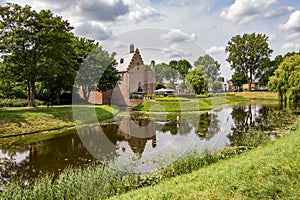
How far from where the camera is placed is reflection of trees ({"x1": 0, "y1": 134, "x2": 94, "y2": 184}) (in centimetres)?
876

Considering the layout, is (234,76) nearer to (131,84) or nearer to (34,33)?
(131,84)

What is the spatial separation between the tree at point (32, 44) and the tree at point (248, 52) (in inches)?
1800

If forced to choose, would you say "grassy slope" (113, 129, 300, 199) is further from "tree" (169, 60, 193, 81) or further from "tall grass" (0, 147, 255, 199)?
"tree" (169, 60, 193, 81)

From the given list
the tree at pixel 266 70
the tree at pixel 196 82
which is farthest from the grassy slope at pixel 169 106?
the tree at pixel 266 70

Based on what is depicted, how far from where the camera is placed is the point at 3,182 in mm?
7727

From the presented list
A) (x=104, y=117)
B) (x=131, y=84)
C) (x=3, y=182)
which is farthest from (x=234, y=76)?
(x=3, y=182)

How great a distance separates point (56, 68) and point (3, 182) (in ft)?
47.7

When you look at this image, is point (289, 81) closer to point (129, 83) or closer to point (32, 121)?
point (129, 83)

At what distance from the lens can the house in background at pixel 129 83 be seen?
37938mm

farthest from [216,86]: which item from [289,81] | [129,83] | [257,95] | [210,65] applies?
[289,81]

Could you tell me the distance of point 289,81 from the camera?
23469mm

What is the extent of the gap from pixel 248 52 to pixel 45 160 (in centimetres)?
5545

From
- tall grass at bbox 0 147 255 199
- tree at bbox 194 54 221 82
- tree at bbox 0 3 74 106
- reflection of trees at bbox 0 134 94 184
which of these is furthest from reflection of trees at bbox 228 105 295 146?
tree at bbox 194 54 221 82

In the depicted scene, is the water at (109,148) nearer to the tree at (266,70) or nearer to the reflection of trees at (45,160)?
the reflection of trees at (45,160)
